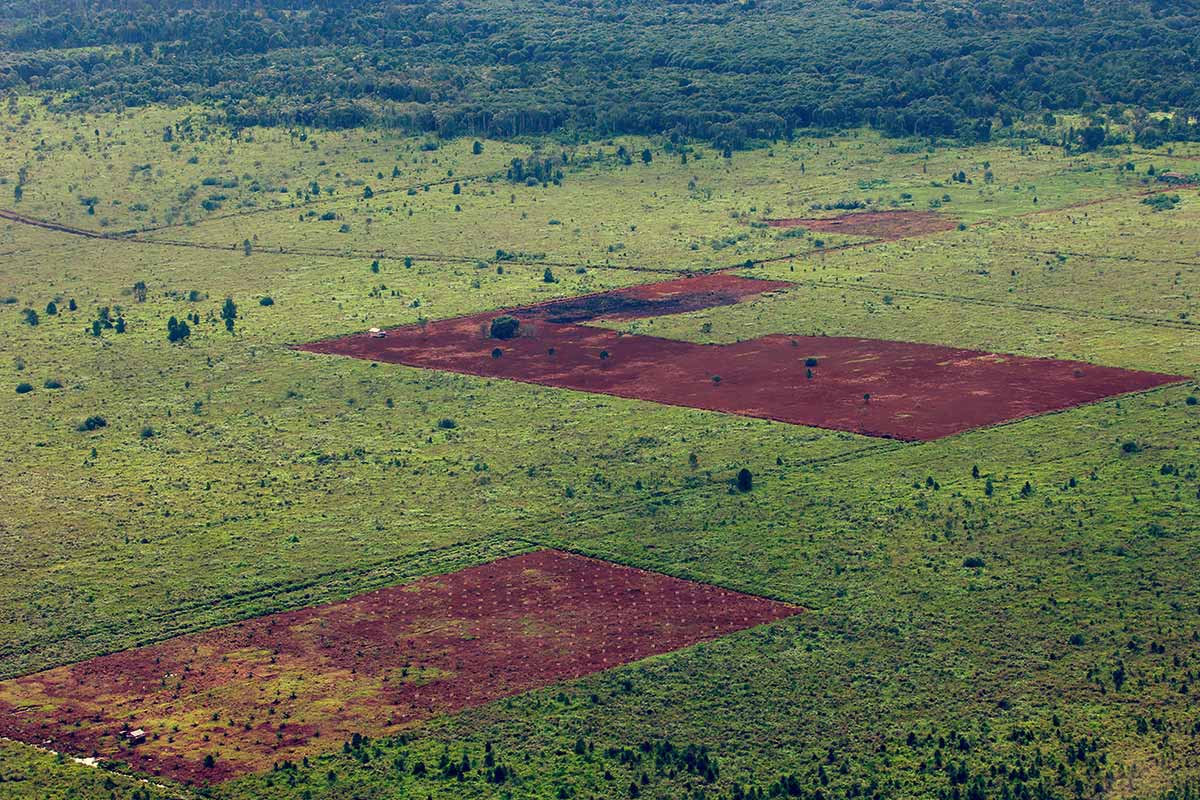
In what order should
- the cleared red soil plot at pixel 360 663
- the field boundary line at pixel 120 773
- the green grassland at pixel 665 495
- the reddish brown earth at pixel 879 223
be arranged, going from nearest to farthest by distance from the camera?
the field boundary line at pixel 120 773 < the green grassland at pixel 665 495 < the cleared red soil plot at pixel 360 663 < the reddish brown earth at pixel 879 223

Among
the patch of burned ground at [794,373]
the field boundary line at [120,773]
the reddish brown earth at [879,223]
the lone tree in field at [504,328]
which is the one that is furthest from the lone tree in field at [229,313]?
the field boundary line at [120,773]

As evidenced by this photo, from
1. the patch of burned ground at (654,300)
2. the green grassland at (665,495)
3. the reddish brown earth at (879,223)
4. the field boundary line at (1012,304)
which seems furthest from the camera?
the reddish brown earth at (879,223)

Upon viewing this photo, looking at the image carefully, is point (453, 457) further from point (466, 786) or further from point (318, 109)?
point (318, 109)

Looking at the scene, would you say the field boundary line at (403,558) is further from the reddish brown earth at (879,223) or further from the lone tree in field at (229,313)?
the reddish brown earth at (879,223)

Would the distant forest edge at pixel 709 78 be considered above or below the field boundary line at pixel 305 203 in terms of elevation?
above

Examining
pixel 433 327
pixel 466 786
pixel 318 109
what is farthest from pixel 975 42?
pixel 466 786

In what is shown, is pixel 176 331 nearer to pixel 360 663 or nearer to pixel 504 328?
pixel 504 328
